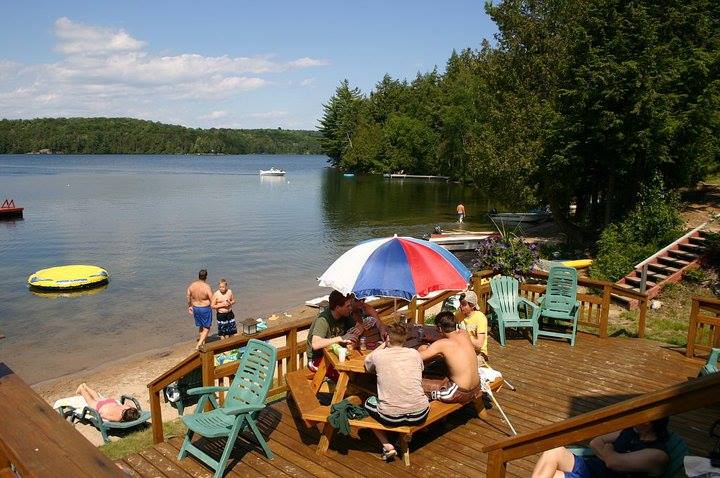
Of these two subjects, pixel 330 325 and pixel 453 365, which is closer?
pixel 453 365

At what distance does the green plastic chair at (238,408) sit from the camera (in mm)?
5062

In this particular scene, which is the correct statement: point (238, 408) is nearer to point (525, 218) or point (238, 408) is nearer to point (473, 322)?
point (473, 322)

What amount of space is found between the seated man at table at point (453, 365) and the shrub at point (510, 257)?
7.19 metres

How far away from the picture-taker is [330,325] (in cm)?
648

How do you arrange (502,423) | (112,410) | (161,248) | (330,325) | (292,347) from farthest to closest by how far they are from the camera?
(161,248) < (112,410) < (292,347) < (330,325) < (502,423)

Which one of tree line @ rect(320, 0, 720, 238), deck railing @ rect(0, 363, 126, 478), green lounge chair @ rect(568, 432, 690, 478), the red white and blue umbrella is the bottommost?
green lounge chair @ rect(568, 432, 690, 478)

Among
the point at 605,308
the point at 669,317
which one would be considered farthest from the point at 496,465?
the point at 669,317

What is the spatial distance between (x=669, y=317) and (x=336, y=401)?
35.6 ft

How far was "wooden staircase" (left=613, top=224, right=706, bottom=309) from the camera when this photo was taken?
1442 centimetres

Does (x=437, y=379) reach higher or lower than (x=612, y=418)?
lower

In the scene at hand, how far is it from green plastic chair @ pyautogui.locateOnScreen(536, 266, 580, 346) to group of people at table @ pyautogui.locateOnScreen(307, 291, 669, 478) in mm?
2396

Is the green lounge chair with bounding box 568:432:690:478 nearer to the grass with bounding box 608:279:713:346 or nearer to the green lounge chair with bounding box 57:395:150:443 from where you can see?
the grass with bounding box 608:279:713:346

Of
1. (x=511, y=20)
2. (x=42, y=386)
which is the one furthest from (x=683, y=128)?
(x=42, y=386)

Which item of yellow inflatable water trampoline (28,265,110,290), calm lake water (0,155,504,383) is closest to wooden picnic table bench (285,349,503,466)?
calm lake water (0,155,504,383)
